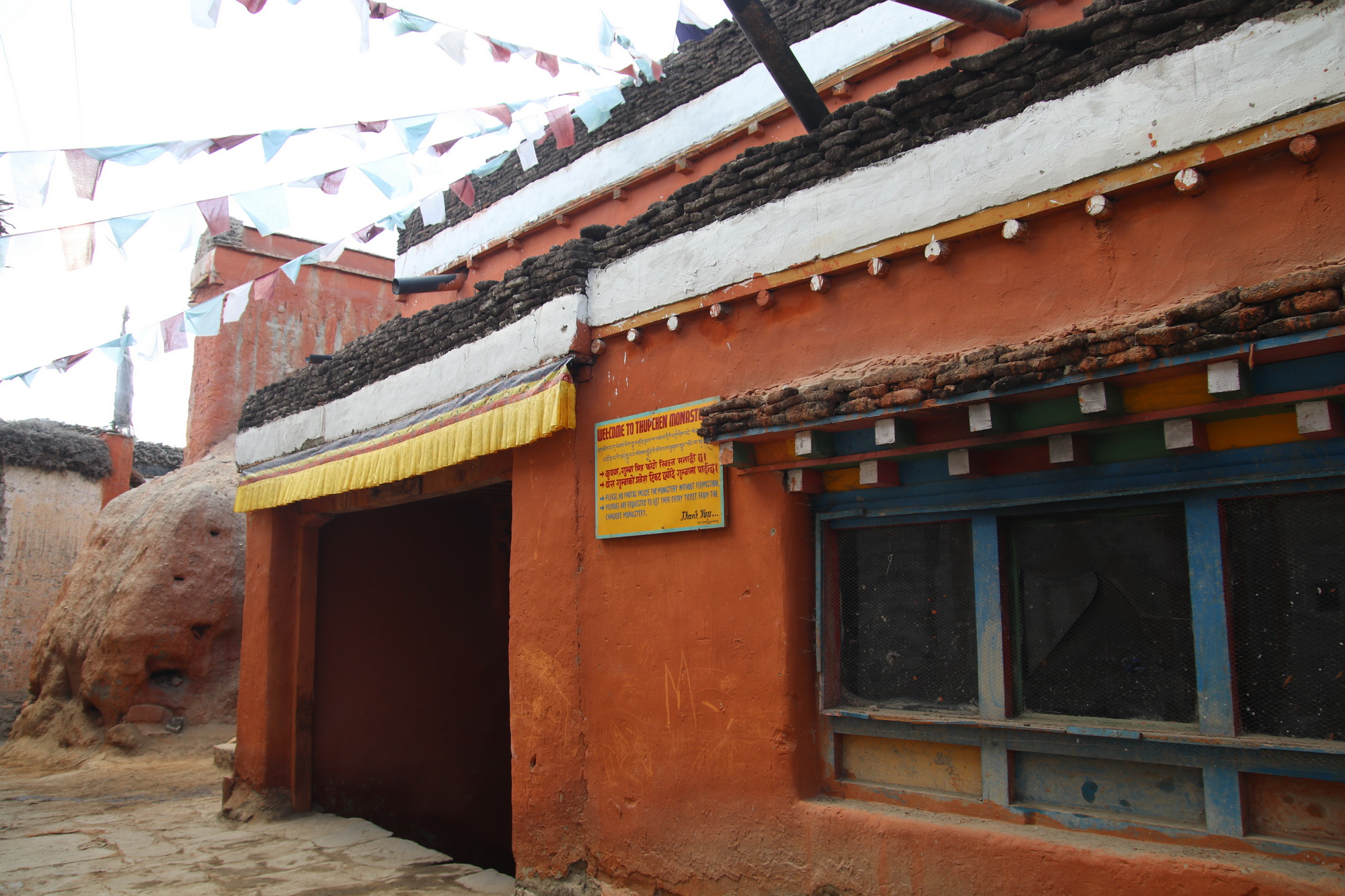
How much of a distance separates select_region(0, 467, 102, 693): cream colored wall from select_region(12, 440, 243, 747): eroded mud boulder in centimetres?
313

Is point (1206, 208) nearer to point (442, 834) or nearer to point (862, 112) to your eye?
point (862, 112)

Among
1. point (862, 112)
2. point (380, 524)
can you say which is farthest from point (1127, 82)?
point (380, 524)

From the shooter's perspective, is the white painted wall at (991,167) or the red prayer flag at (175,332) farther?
the red prayer flag at (175,332)

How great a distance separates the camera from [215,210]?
21.1 ft

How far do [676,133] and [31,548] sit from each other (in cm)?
1431

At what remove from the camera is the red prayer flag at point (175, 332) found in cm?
766

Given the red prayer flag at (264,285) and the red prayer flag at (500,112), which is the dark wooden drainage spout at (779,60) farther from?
the red prayer flag at (264,285)

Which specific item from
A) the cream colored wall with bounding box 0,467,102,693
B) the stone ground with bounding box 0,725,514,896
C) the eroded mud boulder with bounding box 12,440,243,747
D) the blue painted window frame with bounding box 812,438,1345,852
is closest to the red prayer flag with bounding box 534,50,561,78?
the blue painted window frame with bounding box 812,438,1345,852

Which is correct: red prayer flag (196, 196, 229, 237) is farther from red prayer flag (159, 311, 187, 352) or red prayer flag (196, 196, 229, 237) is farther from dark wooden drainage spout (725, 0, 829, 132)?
dark wooden drainage spout (725, 0, 829, 132)

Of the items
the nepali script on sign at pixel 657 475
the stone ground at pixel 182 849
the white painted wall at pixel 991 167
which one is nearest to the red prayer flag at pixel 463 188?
the white painted wall at pixel 991 167

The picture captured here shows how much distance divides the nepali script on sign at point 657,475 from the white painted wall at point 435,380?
0.73 m

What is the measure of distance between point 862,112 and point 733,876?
12.2ft

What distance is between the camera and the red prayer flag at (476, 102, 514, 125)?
22.0 feet

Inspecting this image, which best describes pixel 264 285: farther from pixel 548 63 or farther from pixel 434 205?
pixel 548 63
